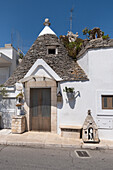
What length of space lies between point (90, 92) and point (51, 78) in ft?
8.46

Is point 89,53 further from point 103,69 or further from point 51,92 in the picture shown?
point 51,92

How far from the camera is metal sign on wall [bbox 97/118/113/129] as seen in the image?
6312mm

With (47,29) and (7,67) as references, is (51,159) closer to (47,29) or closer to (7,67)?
(7,67)

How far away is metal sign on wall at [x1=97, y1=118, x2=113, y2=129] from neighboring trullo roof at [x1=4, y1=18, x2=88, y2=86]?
283cm

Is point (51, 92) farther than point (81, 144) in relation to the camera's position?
Yes

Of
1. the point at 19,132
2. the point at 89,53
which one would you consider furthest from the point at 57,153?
the point at 89,53

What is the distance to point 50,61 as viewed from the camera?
8367 mm

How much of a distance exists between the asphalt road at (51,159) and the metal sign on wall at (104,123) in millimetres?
1407

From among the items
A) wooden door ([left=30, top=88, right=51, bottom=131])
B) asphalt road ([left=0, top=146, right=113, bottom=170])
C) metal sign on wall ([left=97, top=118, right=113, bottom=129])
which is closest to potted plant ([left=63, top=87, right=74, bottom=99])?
wooden door ([left=30, top=88, right=51, bottom=131])

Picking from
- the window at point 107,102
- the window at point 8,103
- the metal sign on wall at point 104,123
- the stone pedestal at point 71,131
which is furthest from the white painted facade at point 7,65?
the metal sign on wall at point 104,123

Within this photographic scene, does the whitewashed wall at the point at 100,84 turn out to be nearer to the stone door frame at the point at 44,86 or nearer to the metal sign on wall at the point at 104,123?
the metal sign on wall at the point at 104,123

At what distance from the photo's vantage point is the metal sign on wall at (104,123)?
631cm

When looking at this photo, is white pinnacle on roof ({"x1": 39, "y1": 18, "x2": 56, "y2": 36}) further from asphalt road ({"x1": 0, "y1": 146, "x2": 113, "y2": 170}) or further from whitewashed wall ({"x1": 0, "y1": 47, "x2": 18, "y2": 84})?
asphalt road ({"x1": 0, "y1": 146, "x2": 113, "y2": 170})

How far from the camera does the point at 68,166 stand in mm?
3957
